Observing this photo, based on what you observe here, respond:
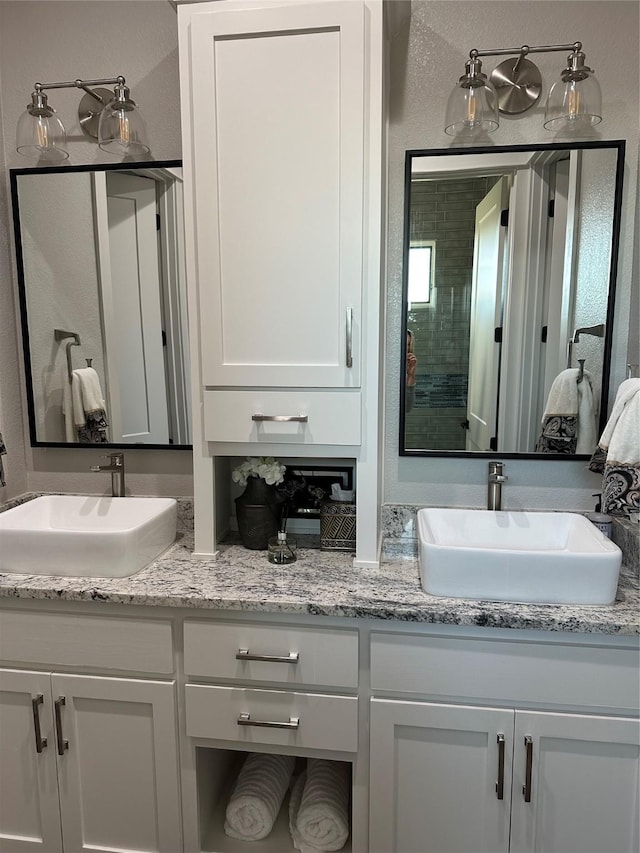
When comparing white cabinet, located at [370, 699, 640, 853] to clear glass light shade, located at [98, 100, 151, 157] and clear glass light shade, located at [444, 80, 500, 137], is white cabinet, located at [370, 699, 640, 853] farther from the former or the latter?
clear glass light shade, located at [98, 100, 151, 157]

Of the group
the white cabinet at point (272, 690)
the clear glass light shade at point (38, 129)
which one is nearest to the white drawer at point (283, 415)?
the white cabinet at point (272, 690)

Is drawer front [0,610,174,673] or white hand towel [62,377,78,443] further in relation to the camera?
white hand towel [62,377,78,443]

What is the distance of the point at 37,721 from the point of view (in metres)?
1.47

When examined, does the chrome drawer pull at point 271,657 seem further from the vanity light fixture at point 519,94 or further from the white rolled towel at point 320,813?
the vanity light fixture at point 519,94

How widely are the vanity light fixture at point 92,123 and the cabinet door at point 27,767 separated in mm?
1539

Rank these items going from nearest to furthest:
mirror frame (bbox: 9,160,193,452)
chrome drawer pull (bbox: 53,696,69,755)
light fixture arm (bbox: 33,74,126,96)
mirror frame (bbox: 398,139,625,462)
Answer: chrome drawer pull (bbox: 53,696,69,755) < mirror frame (bbox: 398,139,625,462) < light fixture arm (bbox: 33,74,126,96) < mirror frame (bbox: 9,160,193,452)

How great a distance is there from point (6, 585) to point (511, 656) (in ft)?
4.16

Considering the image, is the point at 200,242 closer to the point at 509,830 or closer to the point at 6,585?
the point at 6,585

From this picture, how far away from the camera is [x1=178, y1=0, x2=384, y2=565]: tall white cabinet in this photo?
4.54 feet

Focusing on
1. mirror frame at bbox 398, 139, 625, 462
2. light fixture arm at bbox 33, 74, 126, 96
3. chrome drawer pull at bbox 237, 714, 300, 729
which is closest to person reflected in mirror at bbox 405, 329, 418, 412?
mirror frame at bbox 398, 139, 625, 462

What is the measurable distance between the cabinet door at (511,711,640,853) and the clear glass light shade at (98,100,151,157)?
188 centimetres

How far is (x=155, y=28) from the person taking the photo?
173 cm

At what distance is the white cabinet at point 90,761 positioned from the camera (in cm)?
144

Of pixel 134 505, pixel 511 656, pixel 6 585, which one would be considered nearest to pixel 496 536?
pixel 511 656
